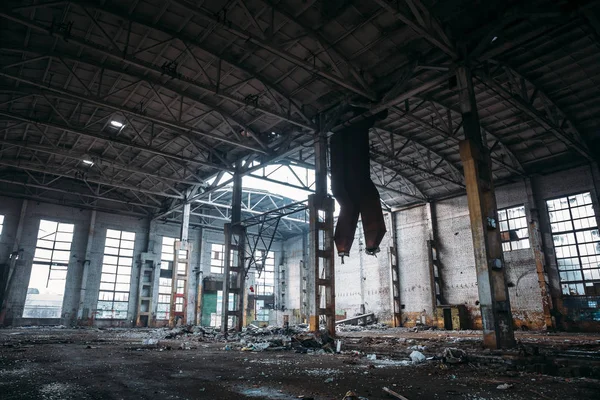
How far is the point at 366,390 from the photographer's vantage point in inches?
157

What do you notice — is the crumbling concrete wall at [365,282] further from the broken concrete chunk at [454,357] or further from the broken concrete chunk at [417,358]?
the broken concrete chunk at [417,358]

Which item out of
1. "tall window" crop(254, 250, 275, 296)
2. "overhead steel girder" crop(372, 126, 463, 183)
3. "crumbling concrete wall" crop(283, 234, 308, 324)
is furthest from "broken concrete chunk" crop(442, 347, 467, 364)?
"tall window" crop(254, 250, 275, 296)

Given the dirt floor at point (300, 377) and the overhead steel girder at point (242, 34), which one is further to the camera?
the overhead steel girder at point (242, 34)

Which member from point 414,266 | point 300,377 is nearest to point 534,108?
point 414,266

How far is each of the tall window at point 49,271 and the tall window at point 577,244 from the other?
26.0 metres

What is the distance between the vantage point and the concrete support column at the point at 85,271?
69.8 ft

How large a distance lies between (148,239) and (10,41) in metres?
15.9

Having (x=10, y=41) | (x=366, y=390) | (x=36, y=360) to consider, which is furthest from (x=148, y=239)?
(x=366, y=390)

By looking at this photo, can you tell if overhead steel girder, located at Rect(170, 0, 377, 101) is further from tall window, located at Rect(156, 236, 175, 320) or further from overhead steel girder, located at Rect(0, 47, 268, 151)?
tall window, located at Rect(156, 236, 175, 320)

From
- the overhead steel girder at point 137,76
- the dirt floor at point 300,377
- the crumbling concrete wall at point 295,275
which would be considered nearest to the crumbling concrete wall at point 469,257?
the crumbling concrete wall at point 295,275

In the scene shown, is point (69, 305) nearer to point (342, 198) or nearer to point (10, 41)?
point (10, 41)

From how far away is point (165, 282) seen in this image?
24859mm

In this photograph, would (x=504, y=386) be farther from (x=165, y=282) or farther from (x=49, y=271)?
(x=165, y=282)

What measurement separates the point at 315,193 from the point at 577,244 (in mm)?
12736
